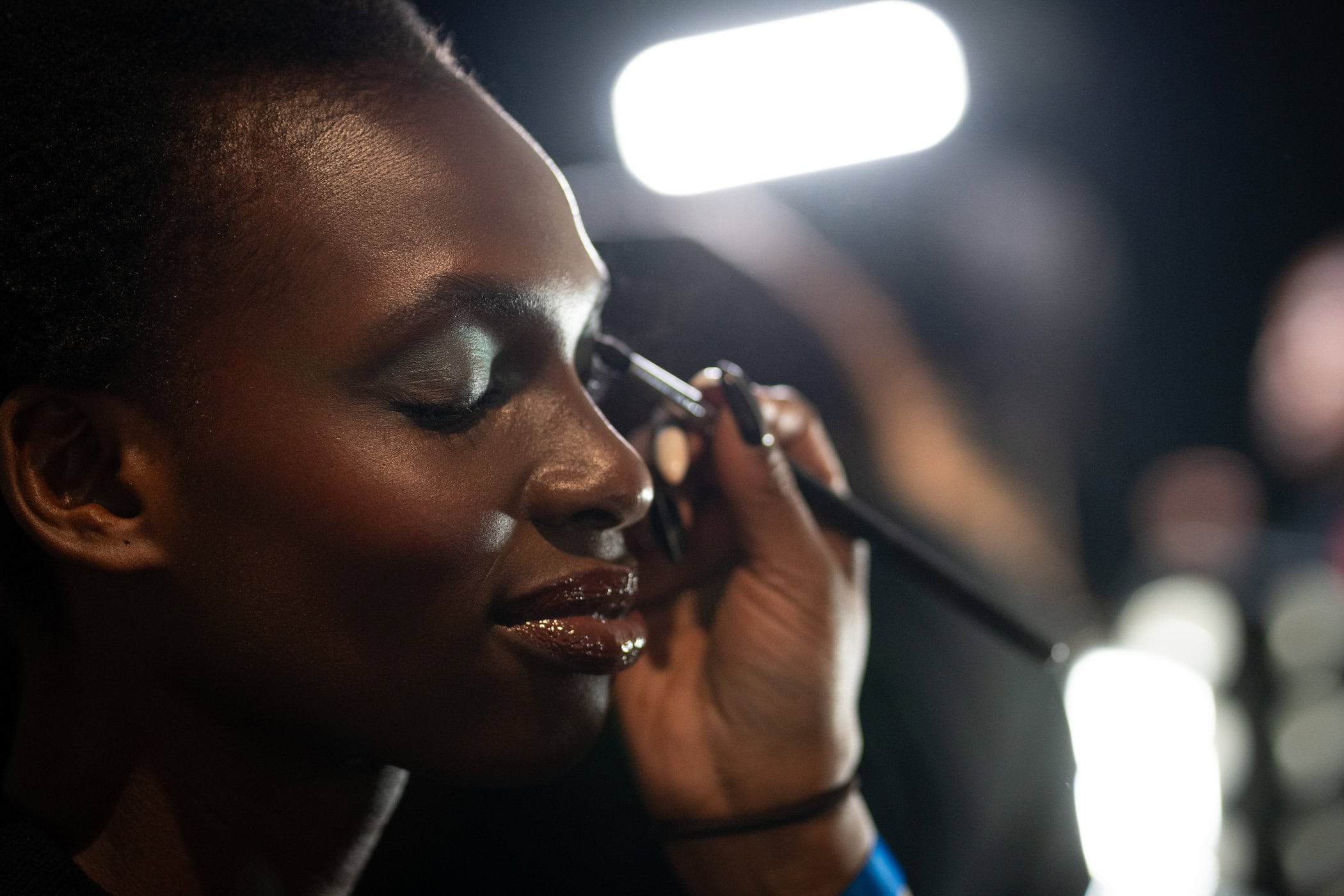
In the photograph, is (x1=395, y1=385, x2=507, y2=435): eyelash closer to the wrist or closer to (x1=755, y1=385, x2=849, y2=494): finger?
(x1=755, y1=385, x2=849, y2=494): finger

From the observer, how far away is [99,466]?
46cm

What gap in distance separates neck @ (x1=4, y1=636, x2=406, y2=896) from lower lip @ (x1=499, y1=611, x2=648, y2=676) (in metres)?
0.14

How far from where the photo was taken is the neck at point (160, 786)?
50 cm

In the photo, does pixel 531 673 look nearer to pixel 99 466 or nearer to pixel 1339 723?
pixel 99 466

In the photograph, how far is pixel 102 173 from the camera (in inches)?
17.9

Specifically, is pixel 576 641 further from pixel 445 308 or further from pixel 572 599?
pixel 445 308

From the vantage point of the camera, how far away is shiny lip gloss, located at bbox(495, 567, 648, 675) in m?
0.47

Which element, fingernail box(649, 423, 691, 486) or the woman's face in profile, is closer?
the woman's face in profile

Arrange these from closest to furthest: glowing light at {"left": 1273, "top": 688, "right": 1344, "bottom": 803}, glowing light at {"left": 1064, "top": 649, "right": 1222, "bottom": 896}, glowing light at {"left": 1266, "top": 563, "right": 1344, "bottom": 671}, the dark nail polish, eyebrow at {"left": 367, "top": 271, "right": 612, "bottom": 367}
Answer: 1. eyebrow at {"left": 367, "top": 271, "right": 612, "bottom": 367}
2. the dark nail polish
3. glowing light at {"left": 1064, "top": 649, "right": 1222, "bottom": 896}
4. glowing light at {"left": 1273, "top": 688, "right": 1344, "bottom": 803}
5. glowing light at {"left": 1266, "top": 563, "right": 1344, "bottom": 671}

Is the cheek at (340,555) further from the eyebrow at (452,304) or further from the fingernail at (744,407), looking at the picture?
the fingernail at (744,407)

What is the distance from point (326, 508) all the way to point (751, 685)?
1.20 feet

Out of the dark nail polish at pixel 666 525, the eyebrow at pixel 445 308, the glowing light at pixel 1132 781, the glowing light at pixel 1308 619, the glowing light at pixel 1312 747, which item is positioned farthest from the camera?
the glowing light at pixel 1308 619

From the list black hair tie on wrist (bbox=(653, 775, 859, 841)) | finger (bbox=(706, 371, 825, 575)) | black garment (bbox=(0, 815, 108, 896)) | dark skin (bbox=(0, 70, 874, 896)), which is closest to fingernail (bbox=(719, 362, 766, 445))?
finger (bbox=(706, 371, 825, 575))

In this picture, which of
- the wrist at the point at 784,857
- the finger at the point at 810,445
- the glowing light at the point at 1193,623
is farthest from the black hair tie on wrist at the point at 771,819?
the glowing light at the point at 1193,623
